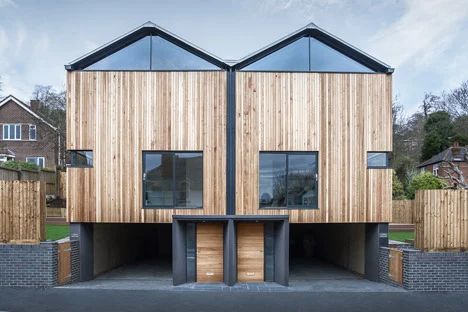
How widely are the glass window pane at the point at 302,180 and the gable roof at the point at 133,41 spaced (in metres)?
3.58

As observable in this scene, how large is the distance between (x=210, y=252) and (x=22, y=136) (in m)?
24.2

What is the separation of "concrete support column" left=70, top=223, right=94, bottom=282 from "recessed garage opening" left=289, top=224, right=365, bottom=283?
6321 mm

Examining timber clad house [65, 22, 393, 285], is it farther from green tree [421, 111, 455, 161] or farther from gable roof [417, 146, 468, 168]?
green tree [421, 111, 455, 161]

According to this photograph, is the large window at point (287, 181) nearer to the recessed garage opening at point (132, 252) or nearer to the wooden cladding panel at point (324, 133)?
the wooden cladding panel at point (324, 133)

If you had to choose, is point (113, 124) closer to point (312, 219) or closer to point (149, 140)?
point (149, 140)

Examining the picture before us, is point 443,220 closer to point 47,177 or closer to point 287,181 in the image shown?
point 287,181

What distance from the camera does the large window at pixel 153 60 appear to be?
10570 mm

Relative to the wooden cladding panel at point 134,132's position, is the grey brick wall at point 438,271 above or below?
below

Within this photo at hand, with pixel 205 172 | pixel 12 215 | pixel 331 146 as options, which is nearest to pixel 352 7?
pixel 331 146

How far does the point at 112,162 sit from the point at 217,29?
30.7ft

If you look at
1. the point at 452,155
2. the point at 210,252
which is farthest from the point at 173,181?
the point at 452,155

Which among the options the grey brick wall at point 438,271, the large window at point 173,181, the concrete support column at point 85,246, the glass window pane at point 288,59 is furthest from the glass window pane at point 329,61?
the concrete support column at point 85,246

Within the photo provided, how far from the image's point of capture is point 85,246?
424 inches

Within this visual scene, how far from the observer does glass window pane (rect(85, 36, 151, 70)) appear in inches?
417
